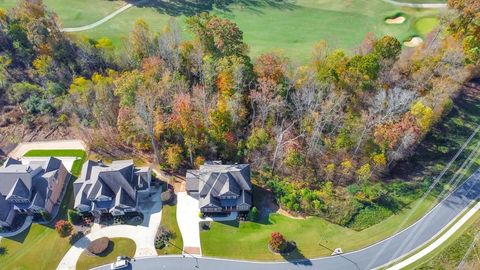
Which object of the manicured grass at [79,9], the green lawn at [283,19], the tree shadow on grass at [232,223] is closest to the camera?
the tree shadow on grass at [232,223]

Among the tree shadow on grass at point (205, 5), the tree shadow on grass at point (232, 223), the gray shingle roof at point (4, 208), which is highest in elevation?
the tree shadow on grass at point (205, 5)

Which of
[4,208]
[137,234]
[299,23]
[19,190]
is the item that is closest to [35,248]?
[4,208]

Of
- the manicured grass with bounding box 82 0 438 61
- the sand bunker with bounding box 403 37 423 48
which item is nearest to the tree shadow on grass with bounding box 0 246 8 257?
the manicured grass with bounding box 82 0 438 61

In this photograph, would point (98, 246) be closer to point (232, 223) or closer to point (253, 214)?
point (232, 223)

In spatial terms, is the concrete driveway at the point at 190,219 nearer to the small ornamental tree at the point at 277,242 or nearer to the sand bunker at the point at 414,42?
the small ornamental tree at the point at 277,242

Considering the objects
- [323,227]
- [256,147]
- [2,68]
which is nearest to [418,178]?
[323,227]

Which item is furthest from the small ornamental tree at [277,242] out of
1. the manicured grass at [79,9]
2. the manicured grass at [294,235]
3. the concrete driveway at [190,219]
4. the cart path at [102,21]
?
the manicured grass at [79,9]

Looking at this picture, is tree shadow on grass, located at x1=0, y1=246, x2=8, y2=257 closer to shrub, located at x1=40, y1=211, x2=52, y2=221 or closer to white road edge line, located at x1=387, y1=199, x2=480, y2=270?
shrub, located at x1=40, y1=211, x2=52, y2=221
